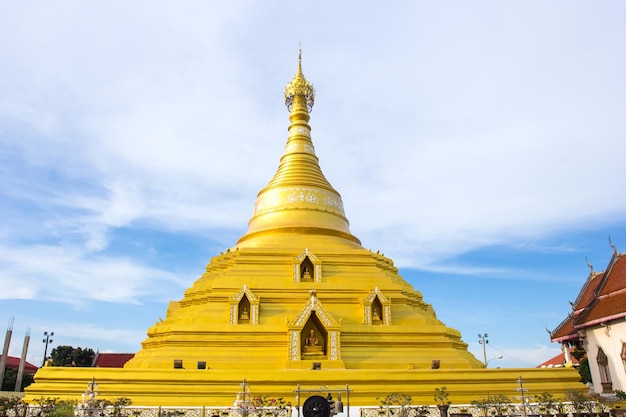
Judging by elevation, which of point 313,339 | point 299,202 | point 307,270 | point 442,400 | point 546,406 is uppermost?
point 299,202

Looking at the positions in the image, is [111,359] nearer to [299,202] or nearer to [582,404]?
[299,202]

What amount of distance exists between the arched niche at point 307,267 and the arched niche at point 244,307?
83.7 inches

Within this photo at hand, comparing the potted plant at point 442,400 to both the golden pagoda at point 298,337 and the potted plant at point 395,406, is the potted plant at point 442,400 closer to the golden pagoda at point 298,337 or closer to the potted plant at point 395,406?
the golden pagoda at point 298,337

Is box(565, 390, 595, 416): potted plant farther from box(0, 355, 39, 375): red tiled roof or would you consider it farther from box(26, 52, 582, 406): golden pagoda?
box(0, 355, 39, 375): red tiled roof

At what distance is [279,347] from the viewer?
1756 cm

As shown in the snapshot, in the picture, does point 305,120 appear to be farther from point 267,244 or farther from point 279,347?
point 279,347

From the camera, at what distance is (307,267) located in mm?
20438

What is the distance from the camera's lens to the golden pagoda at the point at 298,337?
1525 centimetres

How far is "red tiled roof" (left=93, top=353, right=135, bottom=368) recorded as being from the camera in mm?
36812

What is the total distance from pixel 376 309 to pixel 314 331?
9.26 feet

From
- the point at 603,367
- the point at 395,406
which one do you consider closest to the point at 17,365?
the point at 395,406

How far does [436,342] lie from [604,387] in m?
6.25

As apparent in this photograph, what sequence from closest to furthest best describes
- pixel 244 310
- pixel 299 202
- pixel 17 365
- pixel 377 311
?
pixel 244 310 → pixel 377 311 → pixel 299 202 → pixel 17 365

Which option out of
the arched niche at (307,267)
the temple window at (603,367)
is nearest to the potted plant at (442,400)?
the arched niche at (307,267)
